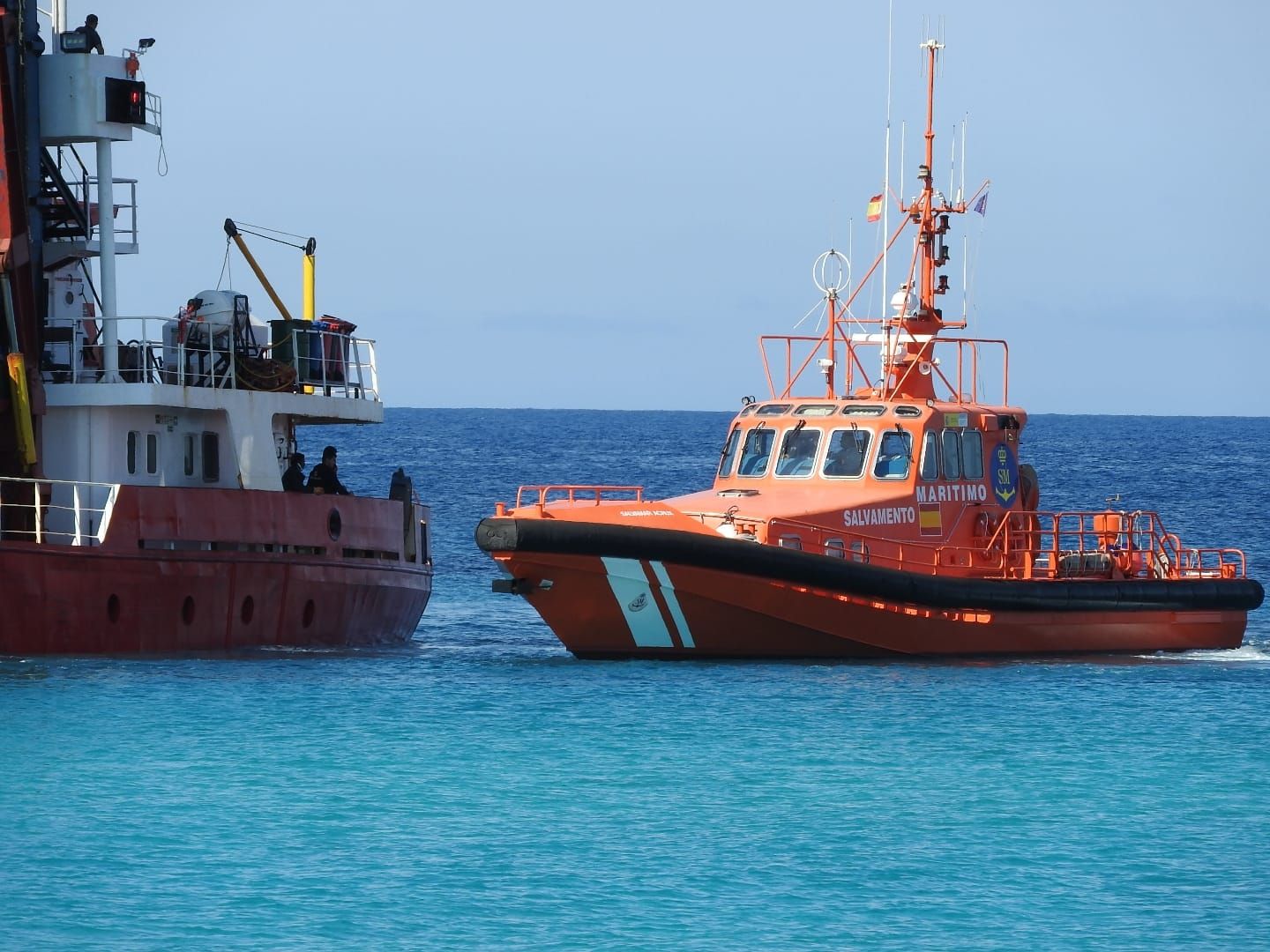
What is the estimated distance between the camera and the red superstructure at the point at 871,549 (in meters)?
21.7

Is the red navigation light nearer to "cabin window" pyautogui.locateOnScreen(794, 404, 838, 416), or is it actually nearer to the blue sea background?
the blue sea background

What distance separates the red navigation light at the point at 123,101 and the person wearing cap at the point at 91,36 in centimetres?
35

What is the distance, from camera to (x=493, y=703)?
69.6 feet

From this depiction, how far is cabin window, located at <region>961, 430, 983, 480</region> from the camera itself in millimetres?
24109

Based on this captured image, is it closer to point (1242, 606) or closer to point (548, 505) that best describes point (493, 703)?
point (548, 505)

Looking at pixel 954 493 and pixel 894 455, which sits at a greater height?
pixel 894 455

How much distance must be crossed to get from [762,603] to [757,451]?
252 cm

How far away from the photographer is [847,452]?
2353 centimetres

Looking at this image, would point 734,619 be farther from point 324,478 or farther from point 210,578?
point 324,478

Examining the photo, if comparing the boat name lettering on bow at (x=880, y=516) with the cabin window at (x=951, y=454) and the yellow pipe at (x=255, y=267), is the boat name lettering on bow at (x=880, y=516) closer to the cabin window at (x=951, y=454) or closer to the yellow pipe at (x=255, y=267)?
the cabin window at (x=951, y=454)

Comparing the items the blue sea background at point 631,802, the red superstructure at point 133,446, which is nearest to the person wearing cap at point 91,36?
the red superstructure at point 133,446

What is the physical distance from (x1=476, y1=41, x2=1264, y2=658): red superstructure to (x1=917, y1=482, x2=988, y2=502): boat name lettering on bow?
20mm

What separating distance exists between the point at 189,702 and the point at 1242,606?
11.7 metres

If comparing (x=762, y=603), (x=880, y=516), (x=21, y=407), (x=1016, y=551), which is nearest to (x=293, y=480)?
(x=21, y=407)
